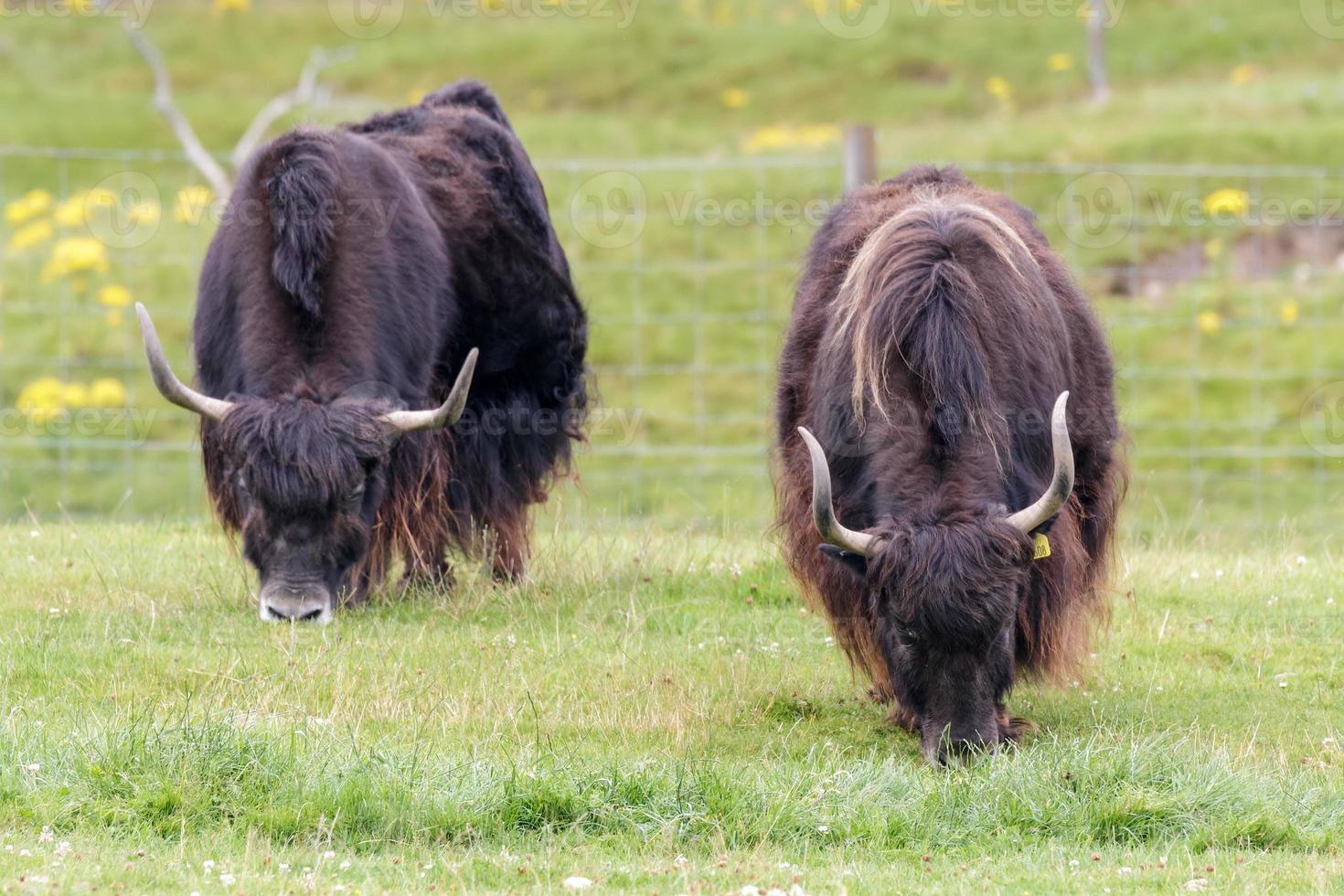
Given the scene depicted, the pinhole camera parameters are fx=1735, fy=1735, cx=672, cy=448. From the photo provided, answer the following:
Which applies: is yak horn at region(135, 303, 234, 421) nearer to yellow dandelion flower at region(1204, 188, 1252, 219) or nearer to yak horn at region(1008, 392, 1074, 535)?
yak horn at region(1008, 392, 1074, 535)

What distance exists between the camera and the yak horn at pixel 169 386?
24.1 ft

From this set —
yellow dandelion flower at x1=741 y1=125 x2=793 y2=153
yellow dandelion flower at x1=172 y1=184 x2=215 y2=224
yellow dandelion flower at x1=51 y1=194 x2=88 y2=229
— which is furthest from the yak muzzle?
yellow dandelion flower at x1=741 y1=125 x2=793 y2=153

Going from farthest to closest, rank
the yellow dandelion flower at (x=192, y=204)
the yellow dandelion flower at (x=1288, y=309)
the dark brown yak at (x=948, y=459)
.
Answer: the yellow dandelion flower at (x=1288, y=309) < the yellow dandelion flower at (x=192, y=204) < the dark brown yak at (x=948, y=459)

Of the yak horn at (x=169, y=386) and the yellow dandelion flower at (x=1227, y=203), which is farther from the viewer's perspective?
the yellow dandelion flower at (x=1227, y=203)

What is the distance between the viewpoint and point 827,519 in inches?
223

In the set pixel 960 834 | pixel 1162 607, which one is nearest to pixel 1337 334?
pixel 1162 607

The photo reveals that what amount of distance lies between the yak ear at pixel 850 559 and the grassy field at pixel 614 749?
636mm

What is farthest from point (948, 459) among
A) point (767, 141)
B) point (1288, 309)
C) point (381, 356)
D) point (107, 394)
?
point (767, 141)

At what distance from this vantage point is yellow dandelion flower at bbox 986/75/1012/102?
30.0 metres

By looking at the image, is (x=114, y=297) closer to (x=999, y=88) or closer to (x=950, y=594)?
(x=950, y=594)

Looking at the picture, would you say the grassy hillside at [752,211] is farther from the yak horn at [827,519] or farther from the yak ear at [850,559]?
the yak horn at [827,519]

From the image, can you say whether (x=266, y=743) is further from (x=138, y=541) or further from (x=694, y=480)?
(x=694, y=480)

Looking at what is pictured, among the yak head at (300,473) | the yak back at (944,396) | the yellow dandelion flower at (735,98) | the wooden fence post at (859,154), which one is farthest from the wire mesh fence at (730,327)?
the yellow dandelion flower at (735,98)

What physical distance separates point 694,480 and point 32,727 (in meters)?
10.4
